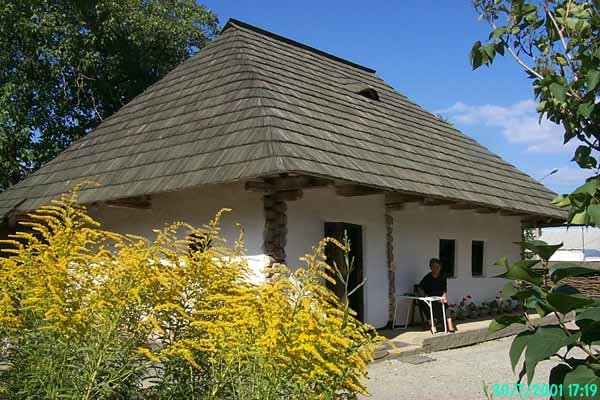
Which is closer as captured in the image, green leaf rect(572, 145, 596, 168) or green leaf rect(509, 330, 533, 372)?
green leaf rect(509, 330, 533, 372)

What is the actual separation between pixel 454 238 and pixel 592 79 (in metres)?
10.0

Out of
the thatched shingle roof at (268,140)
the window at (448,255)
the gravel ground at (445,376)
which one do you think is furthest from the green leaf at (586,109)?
the window at (448,255)

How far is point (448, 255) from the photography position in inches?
442

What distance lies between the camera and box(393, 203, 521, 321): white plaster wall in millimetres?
9766

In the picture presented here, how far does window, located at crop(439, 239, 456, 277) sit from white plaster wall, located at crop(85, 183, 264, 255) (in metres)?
4.90

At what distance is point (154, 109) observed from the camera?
36.5 ft

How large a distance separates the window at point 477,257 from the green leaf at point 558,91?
35.9ft

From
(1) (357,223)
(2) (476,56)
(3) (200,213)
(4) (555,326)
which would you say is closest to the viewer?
(4) (555,326)

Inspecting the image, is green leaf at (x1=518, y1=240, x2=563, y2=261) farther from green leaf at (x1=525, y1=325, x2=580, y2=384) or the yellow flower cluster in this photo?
the yellow flower cluster

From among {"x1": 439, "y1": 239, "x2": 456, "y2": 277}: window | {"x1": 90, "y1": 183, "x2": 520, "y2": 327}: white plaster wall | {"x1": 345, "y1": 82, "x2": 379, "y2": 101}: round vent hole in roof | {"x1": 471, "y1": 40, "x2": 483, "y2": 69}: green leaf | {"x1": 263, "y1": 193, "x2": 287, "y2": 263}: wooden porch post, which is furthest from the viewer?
{"x1": 345, "y1": 82, "x2": 379, "y2": 101}: round vent hole in roof

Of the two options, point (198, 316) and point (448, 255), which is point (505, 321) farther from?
point (448, 255)

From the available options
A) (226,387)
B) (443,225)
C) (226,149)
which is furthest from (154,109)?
(226,387)

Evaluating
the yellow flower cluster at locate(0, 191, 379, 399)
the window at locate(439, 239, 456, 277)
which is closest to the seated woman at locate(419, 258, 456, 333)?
the window at locate(439, 239, 456, 277)

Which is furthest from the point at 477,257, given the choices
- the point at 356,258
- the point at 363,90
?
the point at 363,90
